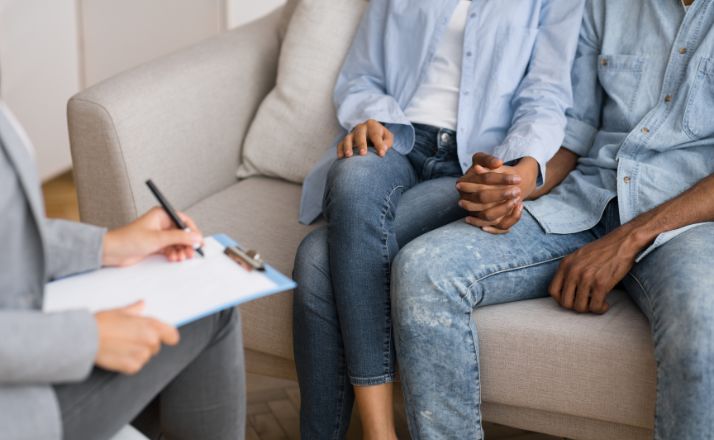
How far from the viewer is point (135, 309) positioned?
0.92 m

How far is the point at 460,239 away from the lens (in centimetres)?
141

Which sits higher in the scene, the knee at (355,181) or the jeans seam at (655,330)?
the knee at (355,181)

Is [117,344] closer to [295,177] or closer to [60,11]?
[295,177]

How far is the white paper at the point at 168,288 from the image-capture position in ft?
3.13

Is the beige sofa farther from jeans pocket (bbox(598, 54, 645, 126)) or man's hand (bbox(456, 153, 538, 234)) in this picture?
jeans pocket (bbox(598, 54, 645, 126))

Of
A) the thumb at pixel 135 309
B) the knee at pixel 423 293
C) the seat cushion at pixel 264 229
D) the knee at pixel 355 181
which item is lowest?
the seat cushion at pixel 264 229

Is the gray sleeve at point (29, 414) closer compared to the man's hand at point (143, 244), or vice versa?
the gray sleeve at point (29, 414)

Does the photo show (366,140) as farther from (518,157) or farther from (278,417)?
(278,417)

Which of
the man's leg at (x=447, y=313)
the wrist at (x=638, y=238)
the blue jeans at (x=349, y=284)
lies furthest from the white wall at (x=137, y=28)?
the wrist at (x=638, y=238)

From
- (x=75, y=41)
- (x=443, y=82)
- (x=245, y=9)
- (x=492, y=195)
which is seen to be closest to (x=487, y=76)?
(x=443, y=82)

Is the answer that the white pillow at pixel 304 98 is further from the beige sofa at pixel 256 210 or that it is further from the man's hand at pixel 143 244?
the man's hand at pixel 143 244

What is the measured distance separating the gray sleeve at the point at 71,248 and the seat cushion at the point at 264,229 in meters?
0.49

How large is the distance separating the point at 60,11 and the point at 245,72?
4.55 feet

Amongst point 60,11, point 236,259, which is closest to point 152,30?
point 60,11
